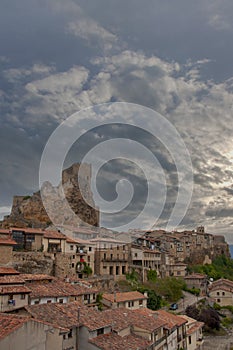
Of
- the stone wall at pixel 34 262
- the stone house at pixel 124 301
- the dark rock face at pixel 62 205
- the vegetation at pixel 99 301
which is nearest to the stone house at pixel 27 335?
the vegetation at pixel 99 301

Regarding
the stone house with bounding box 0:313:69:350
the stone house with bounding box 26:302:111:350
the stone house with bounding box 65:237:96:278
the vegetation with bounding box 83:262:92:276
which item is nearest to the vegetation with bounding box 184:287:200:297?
the stone house with bounding box 65:237:96:278

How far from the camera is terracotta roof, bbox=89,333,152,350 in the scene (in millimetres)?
22234

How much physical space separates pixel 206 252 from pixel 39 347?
3330 inches

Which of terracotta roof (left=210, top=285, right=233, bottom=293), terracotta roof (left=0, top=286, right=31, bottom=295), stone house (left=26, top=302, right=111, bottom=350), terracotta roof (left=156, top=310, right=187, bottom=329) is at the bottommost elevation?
terracotta roof (left=210, top=285, right=233, bottom=293)

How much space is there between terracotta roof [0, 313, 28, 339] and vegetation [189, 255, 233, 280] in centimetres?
6581

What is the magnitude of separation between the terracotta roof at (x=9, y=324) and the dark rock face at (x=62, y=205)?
5521 centimetres

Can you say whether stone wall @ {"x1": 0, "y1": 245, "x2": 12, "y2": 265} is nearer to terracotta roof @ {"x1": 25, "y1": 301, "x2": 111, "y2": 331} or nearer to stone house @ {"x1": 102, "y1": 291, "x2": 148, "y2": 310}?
stone house @ {"x1": 102, "y1": 291, "x2": 148, "y2": 310}

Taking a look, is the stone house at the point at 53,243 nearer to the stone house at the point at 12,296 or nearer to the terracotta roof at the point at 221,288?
the stone house at the point at 12,296

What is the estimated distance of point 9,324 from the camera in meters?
18.3

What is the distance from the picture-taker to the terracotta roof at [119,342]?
22.2 m

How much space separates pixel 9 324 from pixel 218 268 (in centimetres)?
8063

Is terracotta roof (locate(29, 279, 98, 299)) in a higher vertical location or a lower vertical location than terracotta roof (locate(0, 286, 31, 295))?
lower

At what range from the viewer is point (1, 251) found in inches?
1542

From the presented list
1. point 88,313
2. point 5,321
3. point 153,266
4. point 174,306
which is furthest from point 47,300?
point 153,266
